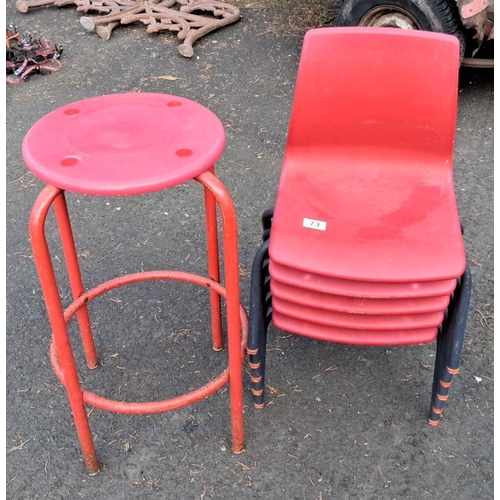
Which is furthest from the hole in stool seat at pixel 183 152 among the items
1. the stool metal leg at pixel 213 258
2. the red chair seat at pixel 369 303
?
the red chair seat at pixel 369 303

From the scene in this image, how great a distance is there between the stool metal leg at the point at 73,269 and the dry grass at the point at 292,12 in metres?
3.44

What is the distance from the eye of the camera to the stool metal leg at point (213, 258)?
1767mm

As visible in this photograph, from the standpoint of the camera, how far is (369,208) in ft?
6.04

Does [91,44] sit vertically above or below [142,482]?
above

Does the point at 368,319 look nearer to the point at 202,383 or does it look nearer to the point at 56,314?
the point at 202,383

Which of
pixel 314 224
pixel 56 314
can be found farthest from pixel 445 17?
pixel 56 314

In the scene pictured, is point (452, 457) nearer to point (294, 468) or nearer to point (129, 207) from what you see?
point (294, 468)

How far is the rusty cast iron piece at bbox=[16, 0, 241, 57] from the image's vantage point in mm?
4633

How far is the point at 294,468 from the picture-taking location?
1.83 metres

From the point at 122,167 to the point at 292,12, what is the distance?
4206mm

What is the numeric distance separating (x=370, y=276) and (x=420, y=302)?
18 centimetres

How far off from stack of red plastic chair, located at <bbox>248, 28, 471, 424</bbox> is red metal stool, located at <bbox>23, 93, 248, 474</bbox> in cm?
20

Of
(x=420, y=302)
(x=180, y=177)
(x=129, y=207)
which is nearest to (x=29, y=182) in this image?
(x=129, y=207)

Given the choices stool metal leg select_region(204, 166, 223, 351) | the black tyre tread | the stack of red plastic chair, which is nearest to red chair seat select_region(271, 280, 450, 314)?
the stack of red plastic chair
